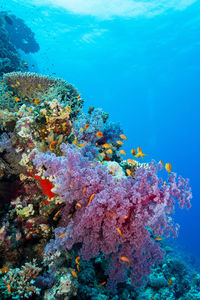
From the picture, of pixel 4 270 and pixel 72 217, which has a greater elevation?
pixel 72 217

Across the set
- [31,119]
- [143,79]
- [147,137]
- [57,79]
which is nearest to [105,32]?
[143,79]

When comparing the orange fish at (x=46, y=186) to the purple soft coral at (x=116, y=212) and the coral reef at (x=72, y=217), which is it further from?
the purple soft coral at (x=116, y=212)

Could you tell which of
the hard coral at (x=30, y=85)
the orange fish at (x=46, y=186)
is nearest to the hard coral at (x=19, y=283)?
the orange fish at (x=46, y=186)

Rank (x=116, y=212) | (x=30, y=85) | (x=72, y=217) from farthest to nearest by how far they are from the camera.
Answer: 1. (x=30, y=85)
2. (x=72, y=217)
3. (x=116, y=212)

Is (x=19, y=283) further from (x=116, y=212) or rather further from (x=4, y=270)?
(x=116, y=212)

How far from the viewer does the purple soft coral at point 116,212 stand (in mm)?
2877

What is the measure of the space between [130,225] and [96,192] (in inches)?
30.3

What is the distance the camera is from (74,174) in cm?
308

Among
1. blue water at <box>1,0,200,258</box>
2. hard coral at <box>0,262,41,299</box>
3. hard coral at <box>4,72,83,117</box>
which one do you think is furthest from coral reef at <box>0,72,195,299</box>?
blue water at <box>1,0,200,258</box>

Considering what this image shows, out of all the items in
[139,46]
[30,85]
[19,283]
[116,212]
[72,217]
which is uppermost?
[139,46]

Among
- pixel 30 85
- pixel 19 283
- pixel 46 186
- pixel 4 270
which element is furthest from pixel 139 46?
pixel 19 283

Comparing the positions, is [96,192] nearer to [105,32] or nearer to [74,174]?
[74,174]

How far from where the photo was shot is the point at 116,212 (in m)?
2.88

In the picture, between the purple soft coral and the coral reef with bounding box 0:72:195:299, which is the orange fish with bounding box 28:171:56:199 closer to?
the coral reef with bounding box 0:72:195:299
